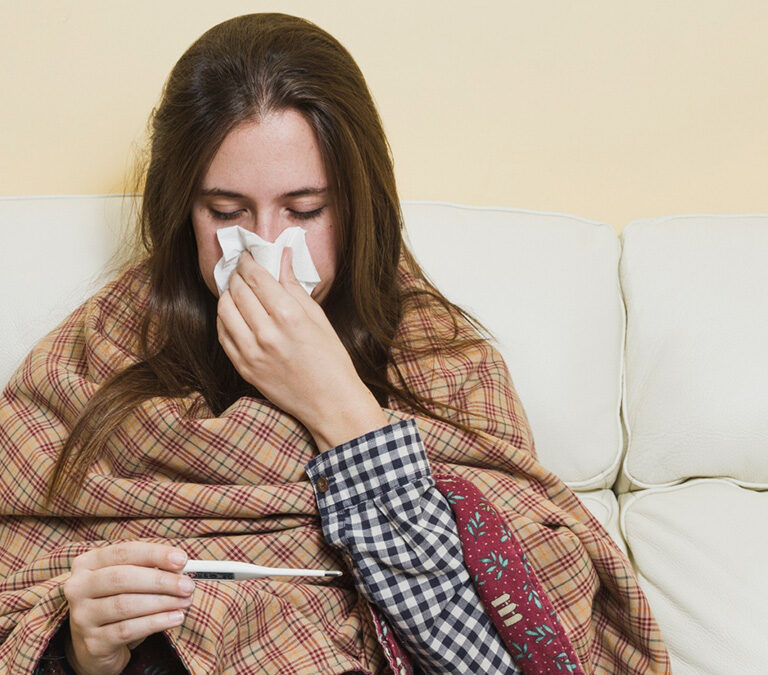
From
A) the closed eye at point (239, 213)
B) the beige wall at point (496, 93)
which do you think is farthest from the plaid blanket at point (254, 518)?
the beige wall at point (496, 93)

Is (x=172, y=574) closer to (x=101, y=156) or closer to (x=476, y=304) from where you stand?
(x=476, y=304)

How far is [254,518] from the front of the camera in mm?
990

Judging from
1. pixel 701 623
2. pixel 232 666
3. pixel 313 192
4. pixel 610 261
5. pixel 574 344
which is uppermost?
pixel 313 192

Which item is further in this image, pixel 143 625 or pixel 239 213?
pixel 239 213

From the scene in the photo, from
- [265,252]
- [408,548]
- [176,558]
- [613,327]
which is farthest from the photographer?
[613,327]

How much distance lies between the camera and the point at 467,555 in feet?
3.06

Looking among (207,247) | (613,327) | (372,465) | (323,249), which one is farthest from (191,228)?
(613,327)

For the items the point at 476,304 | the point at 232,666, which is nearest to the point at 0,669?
the point at 232,666

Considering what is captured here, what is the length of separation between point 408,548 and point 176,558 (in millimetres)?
261

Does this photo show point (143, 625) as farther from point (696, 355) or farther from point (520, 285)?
point (696, 355)

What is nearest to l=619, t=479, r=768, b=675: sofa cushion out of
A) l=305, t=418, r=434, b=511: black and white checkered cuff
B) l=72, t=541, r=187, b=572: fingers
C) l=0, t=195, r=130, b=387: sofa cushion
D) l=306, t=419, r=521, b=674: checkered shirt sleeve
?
l=306, t=419, r=521, b=674: checkered shirt sleeve

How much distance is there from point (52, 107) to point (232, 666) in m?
1.01

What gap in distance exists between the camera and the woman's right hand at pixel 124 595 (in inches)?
30.3

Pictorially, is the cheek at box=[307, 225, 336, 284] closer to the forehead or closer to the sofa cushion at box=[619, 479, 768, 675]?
the forehead
